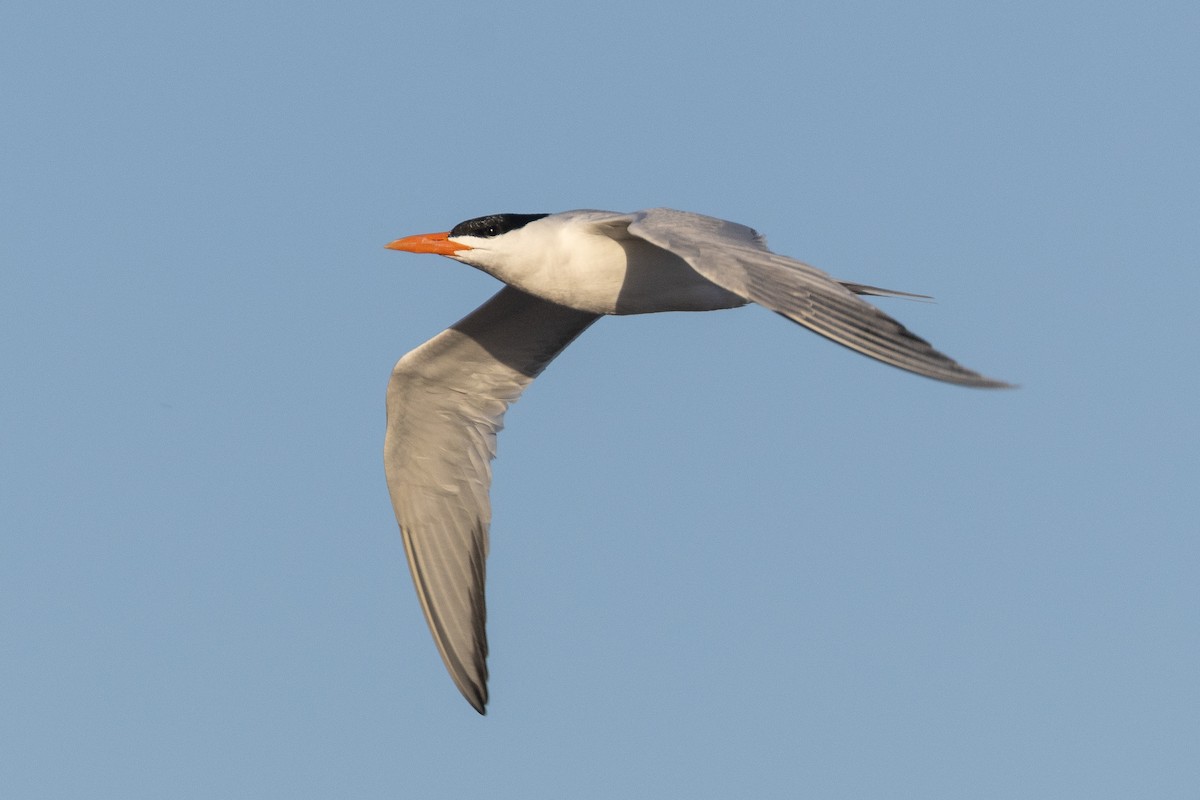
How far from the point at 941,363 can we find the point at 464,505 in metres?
6.43

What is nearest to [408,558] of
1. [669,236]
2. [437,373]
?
[437,373]

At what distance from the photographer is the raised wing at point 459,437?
12.7 metres

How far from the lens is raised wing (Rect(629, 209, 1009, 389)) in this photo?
7578 mm

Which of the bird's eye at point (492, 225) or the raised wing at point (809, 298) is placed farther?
the bird's eye at point (492, 225)

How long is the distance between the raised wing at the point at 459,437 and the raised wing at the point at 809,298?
3.58 metres

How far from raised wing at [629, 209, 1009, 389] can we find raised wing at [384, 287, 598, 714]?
3.58m

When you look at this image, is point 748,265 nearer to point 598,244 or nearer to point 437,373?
point 598,244

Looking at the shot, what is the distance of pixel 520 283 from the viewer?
10.9m

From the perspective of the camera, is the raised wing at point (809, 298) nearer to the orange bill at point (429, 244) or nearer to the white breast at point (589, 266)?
the white breast at point (589, 266)

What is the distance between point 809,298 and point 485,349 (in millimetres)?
5233

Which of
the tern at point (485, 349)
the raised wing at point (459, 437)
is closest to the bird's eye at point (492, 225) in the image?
the tern at point (485, 349)

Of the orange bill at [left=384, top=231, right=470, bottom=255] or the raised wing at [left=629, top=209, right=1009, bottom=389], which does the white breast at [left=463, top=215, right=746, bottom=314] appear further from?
the raised wing at [left=629, top=209, right=1009, bottom=389]

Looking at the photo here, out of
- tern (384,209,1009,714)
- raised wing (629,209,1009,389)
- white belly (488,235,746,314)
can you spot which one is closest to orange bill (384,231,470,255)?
tern (384,209,1009,714)

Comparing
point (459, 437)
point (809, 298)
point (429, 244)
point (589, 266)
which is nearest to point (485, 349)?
point (459, 437)
